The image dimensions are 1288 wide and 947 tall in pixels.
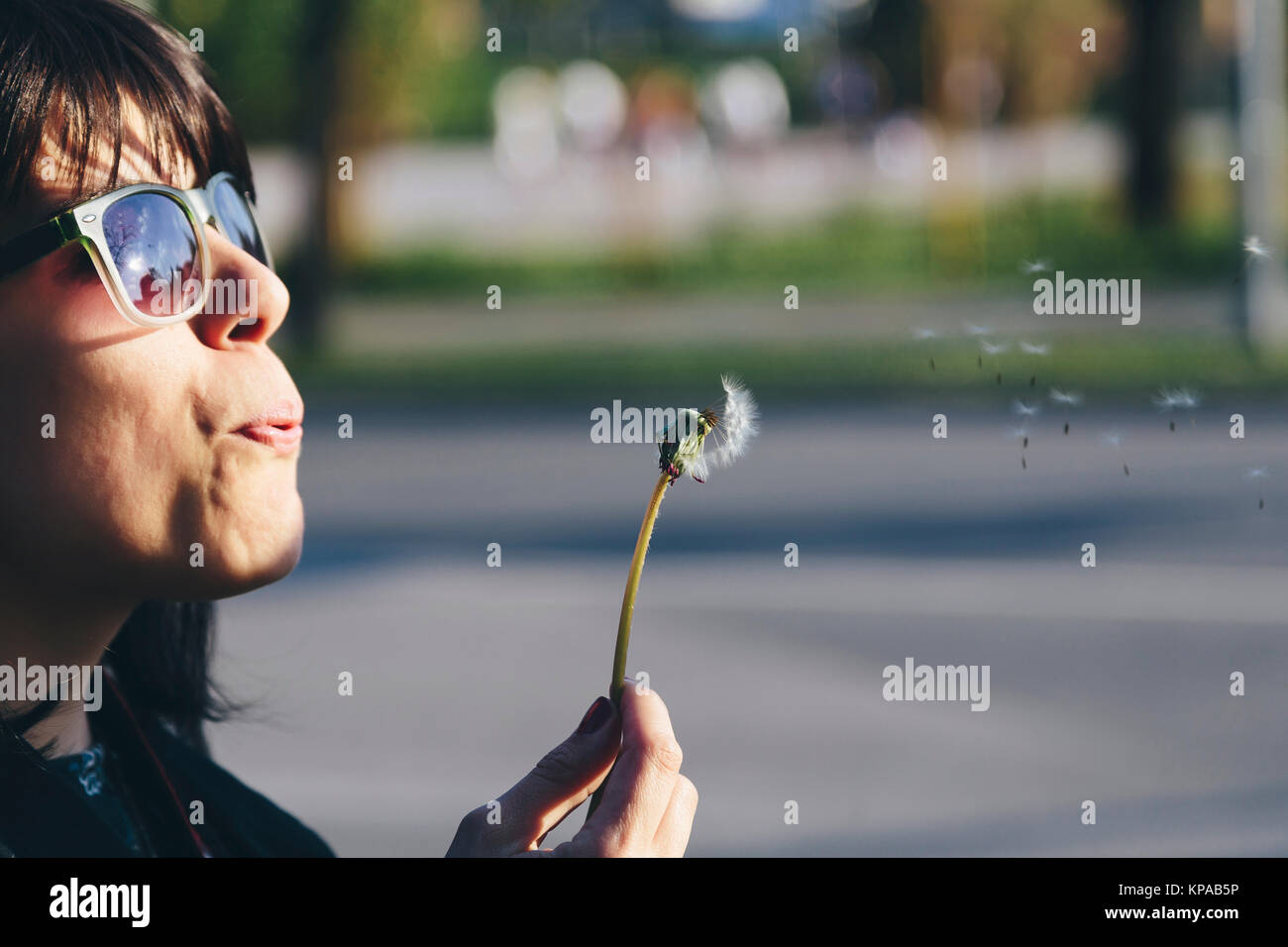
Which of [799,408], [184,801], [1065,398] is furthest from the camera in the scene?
[799,408]

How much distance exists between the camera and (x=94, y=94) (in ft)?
4.54

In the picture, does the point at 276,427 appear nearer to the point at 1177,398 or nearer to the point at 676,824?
the point at 676,824

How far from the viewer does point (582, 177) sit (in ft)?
90.7

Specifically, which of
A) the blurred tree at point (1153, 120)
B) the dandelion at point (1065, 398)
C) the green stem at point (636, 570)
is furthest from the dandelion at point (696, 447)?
the blurred tree at point (1153, 120)

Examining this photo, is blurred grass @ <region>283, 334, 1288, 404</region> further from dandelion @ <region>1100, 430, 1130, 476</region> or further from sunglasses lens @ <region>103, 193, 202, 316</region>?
sunglasses lens @ <region>103, 193, 202, 316</region>

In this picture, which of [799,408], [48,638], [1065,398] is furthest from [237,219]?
[799,408]

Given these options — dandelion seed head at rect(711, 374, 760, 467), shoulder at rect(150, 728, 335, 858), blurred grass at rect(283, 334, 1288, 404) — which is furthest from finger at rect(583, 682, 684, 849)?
blurred grass at rect(283, 334, 1288, 404)

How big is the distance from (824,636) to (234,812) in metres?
6.34

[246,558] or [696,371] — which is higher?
[696,371]

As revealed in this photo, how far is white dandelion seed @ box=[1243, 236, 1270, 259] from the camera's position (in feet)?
4.00

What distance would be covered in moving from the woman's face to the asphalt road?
0.61m

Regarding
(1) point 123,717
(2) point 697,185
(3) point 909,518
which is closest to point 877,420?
(3) point 909,518

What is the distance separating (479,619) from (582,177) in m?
20.0
